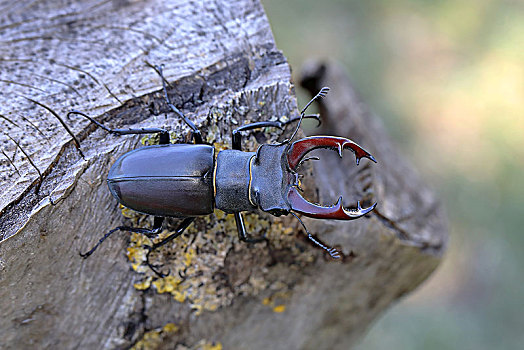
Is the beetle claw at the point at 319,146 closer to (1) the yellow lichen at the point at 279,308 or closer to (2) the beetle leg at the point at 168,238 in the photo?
(2) the beetle leg at the point at 168,238

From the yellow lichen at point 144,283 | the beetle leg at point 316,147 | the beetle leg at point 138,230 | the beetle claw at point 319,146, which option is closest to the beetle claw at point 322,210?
the beetle leg at point 316,147

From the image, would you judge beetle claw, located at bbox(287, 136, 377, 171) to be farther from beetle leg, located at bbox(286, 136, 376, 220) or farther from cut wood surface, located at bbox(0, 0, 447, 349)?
cut wood surface, located at bbox(0, 0, 447, 349)

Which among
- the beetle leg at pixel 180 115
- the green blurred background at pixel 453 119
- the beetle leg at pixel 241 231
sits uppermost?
the beetle leg at pixel 180 115

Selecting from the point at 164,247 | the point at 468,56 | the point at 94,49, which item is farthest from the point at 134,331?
the point at 468,56

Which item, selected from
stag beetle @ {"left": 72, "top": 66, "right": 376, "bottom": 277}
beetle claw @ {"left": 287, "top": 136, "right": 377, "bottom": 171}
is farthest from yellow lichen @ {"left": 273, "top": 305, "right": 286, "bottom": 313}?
beetle claw @ {"left": 287, "top": 136, "right": 377, "bottom": 171}

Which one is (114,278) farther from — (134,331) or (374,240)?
(374,240)
